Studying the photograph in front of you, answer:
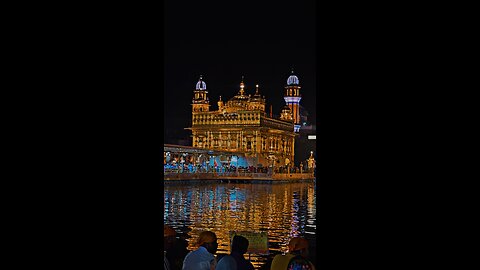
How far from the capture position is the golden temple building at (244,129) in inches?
1494

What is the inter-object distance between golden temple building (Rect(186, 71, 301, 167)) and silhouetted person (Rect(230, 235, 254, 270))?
3356 cm

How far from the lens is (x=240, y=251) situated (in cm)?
294

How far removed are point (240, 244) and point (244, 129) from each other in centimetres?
3509

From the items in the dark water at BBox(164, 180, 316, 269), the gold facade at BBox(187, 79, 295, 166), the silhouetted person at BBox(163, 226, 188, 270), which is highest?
the gold facade at BBox(187, 79, 295, 166)

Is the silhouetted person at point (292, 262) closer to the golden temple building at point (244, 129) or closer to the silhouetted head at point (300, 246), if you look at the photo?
the silhouetted head at point (300, 246)

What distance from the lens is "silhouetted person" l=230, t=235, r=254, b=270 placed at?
9.46ft

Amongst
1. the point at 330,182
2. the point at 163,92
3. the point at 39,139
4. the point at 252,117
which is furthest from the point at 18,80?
the point at 252,117

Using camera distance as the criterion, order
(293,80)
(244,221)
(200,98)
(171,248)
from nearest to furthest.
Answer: (171,248) → (244,221) → (200,98) → (293,80)

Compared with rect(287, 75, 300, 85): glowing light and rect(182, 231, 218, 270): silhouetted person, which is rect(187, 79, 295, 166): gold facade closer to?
rect(287, 75, 300, 85): glowing light

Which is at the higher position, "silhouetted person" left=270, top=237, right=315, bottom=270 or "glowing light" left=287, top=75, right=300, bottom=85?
"glowing light" left=287, top=75, right=300, bottom=85

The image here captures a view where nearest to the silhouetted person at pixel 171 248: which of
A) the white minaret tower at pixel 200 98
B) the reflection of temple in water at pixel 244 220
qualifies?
the reflection of temple in water at pixel 244 220

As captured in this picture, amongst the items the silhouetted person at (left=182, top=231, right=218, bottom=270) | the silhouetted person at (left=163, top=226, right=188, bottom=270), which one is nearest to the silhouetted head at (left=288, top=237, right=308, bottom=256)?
the silhouetted person at (left=182, top=231, right=218, bottom=270)

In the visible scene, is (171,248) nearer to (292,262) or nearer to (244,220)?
(292,262)

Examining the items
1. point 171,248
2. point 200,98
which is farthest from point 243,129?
point 171,248
